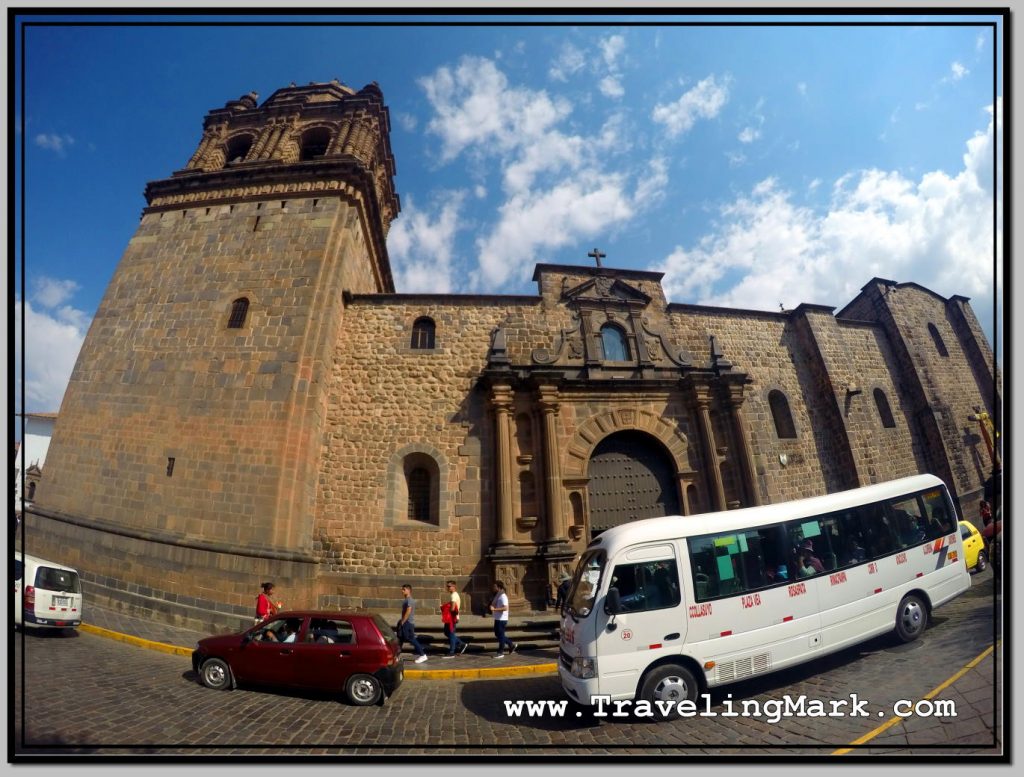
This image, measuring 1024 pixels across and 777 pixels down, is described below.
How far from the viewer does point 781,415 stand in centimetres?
1334

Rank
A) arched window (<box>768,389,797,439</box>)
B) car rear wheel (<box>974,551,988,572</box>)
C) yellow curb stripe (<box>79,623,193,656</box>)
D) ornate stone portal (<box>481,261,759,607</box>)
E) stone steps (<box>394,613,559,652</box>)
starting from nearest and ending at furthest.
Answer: yellow curb stripe (<box>79,623,193,656</box>) → stone steps (<box>394,613,559,652</box>) → car rear wheel (<box>974,551,988,572</box>) → ornate stone portal (<box>481,261,759,607</box>) → arched window (<box>768,389,797,439</box>)

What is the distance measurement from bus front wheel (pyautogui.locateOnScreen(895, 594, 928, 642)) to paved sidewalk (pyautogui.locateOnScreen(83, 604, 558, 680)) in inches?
201

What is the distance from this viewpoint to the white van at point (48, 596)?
6633mm

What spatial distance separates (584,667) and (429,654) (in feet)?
14.8

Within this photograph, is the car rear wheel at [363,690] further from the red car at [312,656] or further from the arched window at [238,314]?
the arched window at [238,314]

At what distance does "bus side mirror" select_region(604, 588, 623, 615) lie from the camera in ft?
15.3

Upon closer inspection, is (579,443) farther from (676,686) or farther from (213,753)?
(213,753)

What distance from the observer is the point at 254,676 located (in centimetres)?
559

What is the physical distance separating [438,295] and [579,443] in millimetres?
6486

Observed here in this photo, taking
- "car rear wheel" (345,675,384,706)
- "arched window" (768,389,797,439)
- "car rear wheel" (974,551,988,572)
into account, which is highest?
"arched window" (768,389,797,439)

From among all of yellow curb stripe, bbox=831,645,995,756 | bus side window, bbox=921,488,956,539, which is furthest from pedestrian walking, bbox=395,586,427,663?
bus side window, bbox=921,488,956,539

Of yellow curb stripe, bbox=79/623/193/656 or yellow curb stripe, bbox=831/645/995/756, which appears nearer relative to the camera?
yellow curb stripe, bbox=831/645/995/756

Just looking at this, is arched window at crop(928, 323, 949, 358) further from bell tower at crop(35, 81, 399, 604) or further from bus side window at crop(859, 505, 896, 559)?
bell tower at crop(35, 81, 399, 604)

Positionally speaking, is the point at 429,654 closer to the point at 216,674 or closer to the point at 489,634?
the point at 489,634
